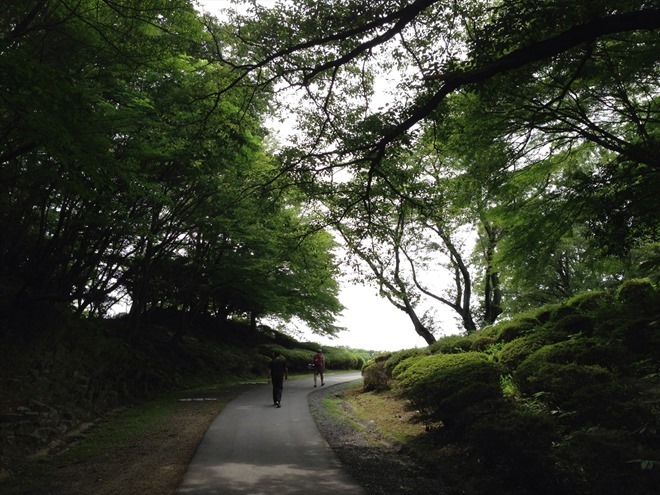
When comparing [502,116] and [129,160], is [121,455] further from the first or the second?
[502,116]

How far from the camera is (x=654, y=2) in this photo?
6016mm

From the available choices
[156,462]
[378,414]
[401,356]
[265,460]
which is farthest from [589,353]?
[401,356]

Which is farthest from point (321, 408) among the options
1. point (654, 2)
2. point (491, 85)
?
point (654, 2)

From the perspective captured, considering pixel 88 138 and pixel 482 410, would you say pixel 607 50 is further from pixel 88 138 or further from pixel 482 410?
pixel 88 138

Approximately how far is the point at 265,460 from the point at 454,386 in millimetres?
3594

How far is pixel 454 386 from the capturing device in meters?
7.23

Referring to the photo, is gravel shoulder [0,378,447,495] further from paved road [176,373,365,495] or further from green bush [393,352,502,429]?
green bush [393,352,502,429]

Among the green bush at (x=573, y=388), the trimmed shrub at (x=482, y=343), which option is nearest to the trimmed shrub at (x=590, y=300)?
the trimmed shrub at (x=482, y=343)

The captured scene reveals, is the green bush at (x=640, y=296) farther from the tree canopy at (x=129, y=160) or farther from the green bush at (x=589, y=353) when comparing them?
the tree canopy at (x=129, y=160)

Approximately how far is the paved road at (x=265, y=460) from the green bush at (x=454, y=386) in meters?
2.05

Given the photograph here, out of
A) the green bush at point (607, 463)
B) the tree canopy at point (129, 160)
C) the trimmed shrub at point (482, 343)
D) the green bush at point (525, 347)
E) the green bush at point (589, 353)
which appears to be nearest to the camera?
the green bush at point (607, 463)

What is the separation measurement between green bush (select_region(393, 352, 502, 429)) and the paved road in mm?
2046

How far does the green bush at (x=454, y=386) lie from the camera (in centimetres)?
670

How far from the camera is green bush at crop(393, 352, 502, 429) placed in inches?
264
